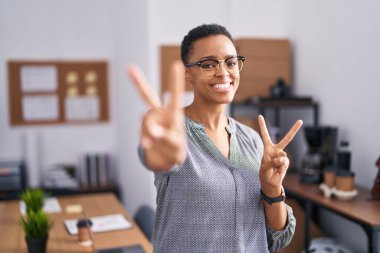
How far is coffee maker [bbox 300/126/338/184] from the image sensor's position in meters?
2.48

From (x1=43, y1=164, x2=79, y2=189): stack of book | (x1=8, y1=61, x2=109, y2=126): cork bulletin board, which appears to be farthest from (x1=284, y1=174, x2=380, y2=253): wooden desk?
(x1=8, y1=61, x2=109, y2=126): cork bulletin board

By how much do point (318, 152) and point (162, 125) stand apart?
1.94 m

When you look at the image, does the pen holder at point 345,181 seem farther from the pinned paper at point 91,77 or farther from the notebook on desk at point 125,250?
the pinned paper at point 91,77

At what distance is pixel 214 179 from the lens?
39.6 inches

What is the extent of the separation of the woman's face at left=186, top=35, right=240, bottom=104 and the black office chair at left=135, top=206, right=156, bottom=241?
1.30 meters

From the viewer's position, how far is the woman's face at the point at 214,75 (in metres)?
1.01

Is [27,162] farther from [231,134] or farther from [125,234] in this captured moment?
[231,134]

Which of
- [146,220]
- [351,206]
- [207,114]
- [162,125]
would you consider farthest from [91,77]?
[162,125]

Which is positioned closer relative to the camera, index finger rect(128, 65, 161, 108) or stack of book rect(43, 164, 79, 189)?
index finger rect(128, 65, 161, 108)

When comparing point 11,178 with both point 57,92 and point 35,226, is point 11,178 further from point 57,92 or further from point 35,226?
point 35,226

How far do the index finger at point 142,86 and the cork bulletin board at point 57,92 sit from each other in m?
3.57

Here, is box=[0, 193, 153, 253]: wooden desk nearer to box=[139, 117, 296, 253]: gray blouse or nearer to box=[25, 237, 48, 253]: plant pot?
box=[25, 237, 48, 253]: plant pot

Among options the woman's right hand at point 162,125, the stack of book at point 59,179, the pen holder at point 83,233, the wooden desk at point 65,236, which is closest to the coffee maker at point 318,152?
the wooden desk at point 65,236

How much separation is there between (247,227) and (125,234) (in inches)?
46.4
